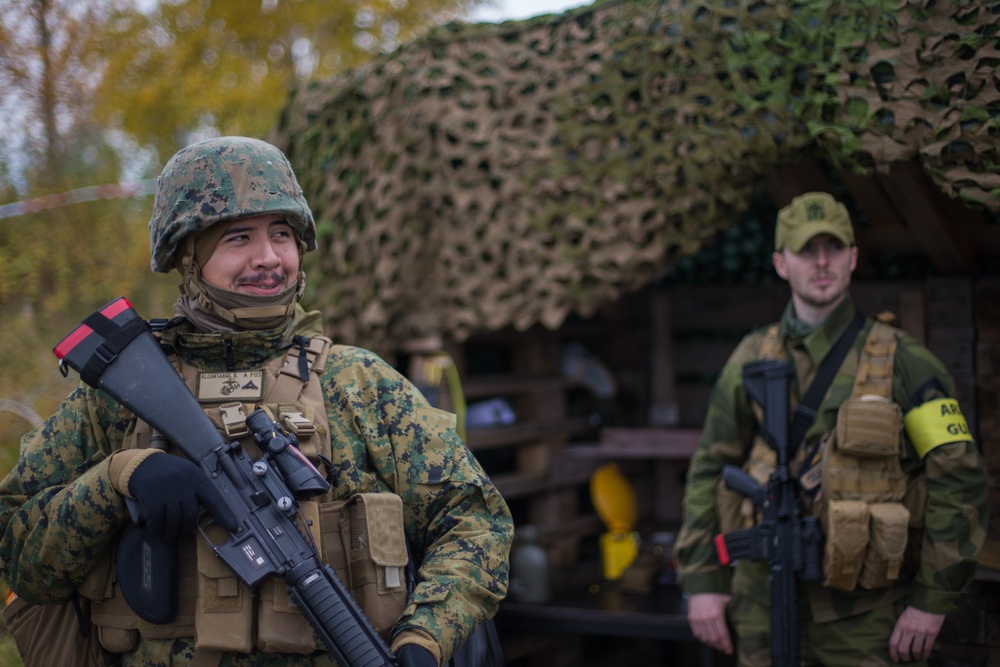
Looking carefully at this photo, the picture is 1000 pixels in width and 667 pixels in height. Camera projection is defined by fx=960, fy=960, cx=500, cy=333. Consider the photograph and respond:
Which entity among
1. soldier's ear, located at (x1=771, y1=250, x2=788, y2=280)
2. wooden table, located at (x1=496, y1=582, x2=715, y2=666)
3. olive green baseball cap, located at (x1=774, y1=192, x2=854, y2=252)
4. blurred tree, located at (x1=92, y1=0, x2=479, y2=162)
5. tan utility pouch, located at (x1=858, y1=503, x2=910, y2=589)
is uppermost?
blurred tree, located at (x1=92, y1=0, x2=479, y2=162)

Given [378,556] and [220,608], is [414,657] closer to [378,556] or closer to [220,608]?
[378,556]

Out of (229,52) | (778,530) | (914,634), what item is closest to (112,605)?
(778,530)

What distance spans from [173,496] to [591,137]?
278 centimetres

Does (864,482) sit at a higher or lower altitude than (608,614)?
higher

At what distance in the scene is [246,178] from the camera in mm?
2111

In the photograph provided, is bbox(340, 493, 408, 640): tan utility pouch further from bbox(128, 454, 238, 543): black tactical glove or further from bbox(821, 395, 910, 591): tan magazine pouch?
bbox(821, 395, 910, 591): tan magazine pouch

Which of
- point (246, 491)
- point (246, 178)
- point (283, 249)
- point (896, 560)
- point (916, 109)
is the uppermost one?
point (916, 109)

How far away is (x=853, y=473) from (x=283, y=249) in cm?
184

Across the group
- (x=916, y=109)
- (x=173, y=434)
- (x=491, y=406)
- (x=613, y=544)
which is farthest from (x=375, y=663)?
(x=613, y=544)

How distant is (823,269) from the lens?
3.13 metres

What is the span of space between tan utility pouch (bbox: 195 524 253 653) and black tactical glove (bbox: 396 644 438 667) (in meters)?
0.31

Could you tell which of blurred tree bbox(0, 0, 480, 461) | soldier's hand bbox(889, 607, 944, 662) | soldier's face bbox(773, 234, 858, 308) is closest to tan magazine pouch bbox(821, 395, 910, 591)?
soldier's hand bbox(889, 607, 944, 662)

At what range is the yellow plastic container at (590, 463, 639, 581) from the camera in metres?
4.90

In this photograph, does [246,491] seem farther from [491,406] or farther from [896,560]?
[491,406]
